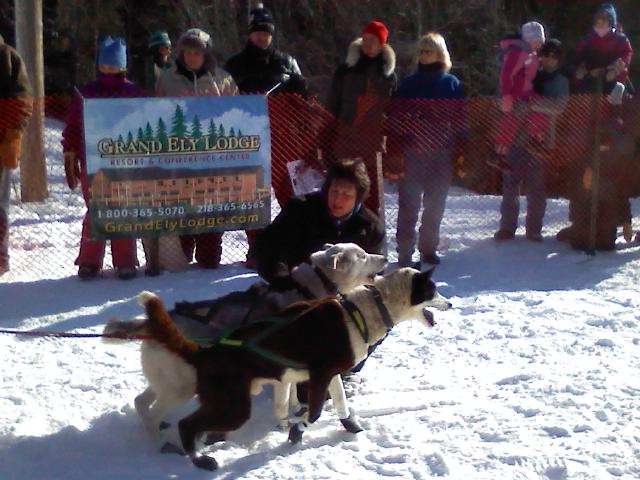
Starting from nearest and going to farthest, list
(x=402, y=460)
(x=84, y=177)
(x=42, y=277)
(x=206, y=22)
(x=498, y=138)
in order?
(x=402, y=460), (x=84, y=177), (x=42, y=277), (x=498, y=138), (x=206, y=22)

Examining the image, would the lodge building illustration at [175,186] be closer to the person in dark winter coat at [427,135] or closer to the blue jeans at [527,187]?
the person in dark winter coat at [427,135]

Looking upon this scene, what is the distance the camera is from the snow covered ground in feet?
13.1

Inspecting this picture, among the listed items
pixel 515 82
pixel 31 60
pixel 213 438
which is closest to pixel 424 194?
pixel 515 82

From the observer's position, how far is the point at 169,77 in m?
6.89

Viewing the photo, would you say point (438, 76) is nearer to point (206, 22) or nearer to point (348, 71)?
point (348, 71)

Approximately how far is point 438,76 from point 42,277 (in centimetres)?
353

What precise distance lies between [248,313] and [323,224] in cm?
84

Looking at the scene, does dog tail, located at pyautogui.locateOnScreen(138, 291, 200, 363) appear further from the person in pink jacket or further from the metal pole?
the metal pole

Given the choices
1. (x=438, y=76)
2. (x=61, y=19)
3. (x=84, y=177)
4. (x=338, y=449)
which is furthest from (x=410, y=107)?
(x=61, y=19)

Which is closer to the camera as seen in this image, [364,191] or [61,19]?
[364,191]

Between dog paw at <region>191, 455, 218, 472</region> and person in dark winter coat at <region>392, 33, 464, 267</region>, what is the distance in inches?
151

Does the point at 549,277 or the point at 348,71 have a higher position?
the point at 348,71

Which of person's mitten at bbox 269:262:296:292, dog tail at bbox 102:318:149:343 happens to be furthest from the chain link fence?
dog tail at bbox 102:318:149:343

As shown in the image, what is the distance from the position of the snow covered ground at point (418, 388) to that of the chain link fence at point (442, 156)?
0.40m
